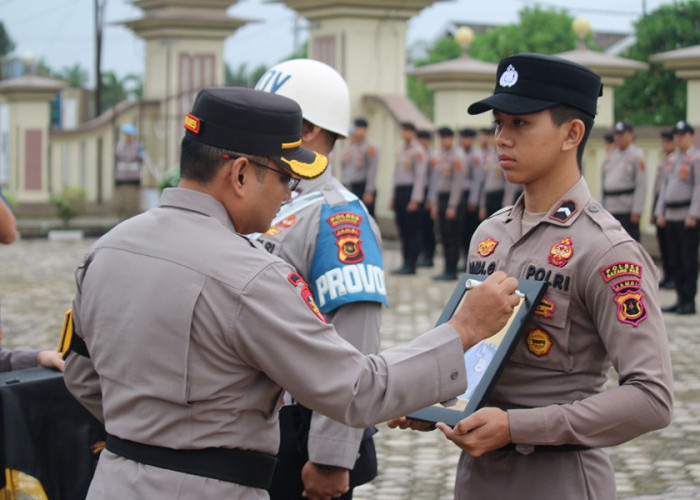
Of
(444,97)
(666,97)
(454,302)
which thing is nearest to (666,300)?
(444,97)

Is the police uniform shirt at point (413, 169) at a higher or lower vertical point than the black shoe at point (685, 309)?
higher

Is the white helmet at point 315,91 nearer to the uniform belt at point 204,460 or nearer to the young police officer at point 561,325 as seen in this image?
the young police officer at point 561,325

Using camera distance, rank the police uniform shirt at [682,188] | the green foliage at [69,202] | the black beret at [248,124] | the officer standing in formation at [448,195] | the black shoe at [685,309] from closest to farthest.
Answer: the black beret at [248,124]
the black shoe at [685,309]
the police uniform shirt at [682,188]
the officer standing in formation at [448,195]
the green foliage at [69,202]

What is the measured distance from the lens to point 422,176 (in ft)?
51.1

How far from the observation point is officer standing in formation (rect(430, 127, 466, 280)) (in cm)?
1465

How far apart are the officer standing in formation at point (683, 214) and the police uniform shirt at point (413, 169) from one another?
13.1 feet

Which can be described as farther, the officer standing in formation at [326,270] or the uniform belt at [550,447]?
the officer standing in formation at [326,270]

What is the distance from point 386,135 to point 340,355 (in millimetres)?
17230

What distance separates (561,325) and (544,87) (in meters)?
0.57

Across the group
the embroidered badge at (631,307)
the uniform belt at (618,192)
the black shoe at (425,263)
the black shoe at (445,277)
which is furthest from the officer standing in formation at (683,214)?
the embroidered badge at (631,307)

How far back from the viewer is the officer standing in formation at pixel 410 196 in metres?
15.1

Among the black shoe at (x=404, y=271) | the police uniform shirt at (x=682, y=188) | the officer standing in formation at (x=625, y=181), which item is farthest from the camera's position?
the black shoe at (x=404, y=271)

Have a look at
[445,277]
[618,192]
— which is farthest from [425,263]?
[618,192]

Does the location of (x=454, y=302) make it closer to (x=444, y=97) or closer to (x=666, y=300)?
(x=666, y=300)
